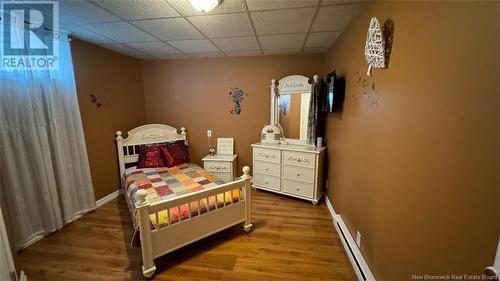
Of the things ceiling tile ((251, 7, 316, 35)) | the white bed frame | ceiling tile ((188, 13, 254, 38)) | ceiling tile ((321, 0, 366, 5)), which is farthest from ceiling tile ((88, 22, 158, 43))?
ceiling tile ((321, 0, 366, 5))

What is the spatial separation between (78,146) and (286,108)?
2940mm

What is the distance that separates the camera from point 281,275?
5.62 feet

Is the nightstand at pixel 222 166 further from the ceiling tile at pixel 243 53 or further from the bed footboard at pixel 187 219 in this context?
the ceiling tile at pixel 243 53

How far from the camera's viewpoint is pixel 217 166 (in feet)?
11.4

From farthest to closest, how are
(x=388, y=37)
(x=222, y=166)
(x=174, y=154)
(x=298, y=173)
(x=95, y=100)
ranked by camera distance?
(x=222, y=166) → (x=174, y=154) → (x=298, y=173) → (x=95, y=100) → (x=388, y=37)

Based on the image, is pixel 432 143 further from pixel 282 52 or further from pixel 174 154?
pixel 174 154

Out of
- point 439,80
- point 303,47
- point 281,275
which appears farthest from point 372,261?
point 303,47

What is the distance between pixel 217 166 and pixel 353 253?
2.30m

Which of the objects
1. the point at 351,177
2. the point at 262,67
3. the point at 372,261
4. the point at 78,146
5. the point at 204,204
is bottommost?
the point at 372,261

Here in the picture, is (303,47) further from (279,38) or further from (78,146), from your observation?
(78,146)

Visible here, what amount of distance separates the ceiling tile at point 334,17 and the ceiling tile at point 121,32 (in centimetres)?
188

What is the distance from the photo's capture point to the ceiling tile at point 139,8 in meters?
1.64

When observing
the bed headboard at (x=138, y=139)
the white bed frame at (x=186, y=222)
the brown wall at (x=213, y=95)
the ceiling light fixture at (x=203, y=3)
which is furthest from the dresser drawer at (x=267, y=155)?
the ceiling light fixture at (x=203, y=3)

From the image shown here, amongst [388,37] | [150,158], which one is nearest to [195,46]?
[150,158]
